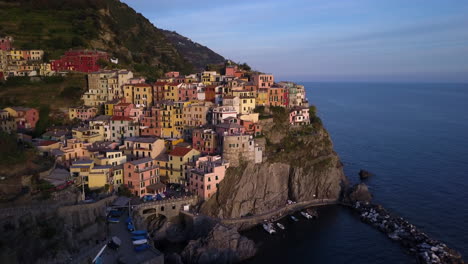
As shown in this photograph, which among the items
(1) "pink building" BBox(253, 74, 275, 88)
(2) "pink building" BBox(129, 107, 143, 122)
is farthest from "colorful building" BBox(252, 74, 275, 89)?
(2) "pink building" BBox(129, 107, 143, 122)

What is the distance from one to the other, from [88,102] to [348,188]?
4049cm

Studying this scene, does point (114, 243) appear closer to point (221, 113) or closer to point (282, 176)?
point (221, 113)

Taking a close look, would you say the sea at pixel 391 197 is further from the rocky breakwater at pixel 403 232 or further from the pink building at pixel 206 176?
the pink building at pixel 206 176

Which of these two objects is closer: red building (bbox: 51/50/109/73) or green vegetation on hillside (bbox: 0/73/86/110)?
green vegetation on hillside (bbox: 0/73/86/110)

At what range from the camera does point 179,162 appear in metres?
44.2

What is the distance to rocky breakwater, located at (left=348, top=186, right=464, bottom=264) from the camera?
120 feet

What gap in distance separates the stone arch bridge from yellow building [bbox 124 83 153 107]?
A: 842 inches

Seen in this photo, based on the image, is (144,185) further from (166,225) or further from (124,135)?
(124,135)

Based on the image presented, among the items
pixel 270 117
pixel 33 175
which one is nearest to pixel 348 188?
pixel 270 117

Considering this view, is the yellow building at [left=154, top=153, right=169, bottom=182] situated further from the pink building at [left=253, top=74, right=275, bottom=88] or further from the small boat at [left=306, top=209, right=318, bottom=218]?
the pink building at [left=253, top=74, right=275, bottom=88]

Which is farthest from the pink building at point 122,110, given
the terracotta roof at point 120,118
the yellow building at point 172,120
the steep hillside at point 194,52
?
the steep hillside at point 194,52

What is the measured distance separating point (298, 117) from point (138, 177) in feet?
88.0

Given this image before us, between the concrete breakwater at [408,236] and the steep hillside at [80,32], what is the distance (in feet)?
146

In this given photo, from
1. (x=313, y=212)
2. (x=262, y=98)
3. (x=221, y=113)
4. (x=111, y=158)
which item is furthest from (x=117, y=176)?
(x=262, y=98)
